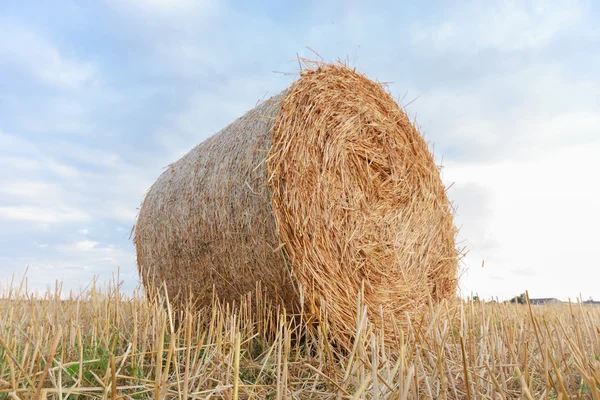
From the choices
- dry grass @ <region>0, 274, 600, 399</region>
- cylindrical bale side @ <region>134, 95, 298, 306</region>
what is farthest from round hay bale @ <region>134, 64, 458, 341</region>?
dry grass @ <region>0, 274, 600, 399</region>

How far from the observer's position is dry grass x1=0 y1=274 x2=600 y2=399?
73.0 inches

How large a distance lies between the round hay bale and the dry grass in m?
0.29

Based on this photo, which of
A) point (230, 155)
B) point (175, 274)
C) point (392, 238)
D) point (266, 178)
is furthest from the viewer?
point (175, 274)

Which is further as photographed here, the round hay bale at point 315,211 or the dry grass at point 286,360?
the round hay bale at point 315,211

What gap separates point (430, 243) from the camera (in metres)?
4.58

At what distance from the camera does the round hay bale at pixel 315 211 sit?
339 cm

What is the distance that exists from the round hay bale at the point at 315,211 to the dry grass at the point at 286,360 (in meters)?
0.29

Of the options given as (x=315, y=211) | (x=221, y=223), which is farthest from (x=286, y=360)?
(x=221, y=223)

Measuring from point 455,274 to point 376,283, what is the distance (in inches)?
46.2

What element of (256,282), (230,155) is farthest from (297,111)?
(256,282)

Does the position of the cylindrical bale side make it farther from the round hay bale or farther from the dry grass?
the dry grass

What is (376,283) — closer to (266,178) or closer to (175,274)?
(266,178)

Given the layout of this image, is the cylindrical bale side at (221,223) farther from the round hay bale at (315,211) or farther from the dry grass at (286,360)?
the dry grass at (286,360)

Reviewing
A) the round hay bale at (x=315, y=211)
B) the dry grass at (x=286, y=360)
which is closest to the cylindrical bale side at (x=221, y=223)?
the round hay bale at (x=315, y=211)
